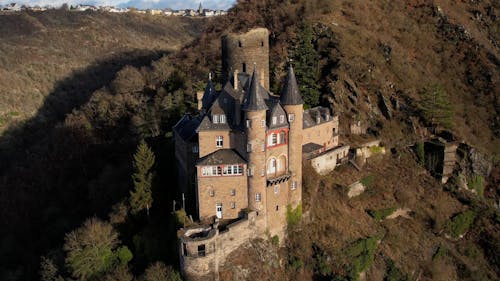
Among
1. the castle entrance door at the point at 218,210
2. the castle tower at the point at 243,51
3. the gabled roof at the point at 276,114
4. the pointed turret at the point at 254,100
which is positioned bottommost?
the castle entrance door at the point at 218,210

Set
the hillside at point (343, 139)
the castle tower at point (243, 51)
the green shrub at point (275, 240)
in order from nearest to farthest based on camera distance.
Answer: the green shrub at point (275, 240) < the hillside at point (343, 139) < the castle tower at point (243, 51)

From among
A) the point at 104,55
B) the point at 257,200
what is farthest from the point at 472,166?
the point at 104,55

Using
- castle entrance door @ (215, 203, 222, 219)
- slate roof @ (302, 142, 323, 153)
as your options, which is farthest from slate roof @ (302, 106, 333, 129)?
castle entrance door @ (215, 203, 222, 219)

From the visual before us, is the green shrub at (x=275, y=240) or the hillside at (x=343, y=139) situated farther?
the hillside at (x=343, y=139)

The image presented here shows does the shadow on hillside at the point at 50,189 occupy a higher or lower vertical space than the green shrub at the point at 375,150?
lower

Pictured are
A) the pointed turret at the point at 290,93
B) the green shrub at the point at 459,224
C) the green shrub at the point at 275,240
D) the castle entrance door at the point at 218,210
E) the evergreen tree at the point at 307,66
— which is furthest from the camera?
the evergreen tree at the point at 307,66

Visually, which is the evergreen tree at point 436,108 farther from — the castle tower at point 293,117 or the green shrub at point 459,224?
the castle tower at point 293,117

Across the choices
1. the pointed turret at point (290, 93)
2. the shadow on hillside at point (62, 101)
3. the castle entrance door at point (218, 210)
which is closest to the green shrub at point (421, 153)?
the pointed turret at point (290, 93)
